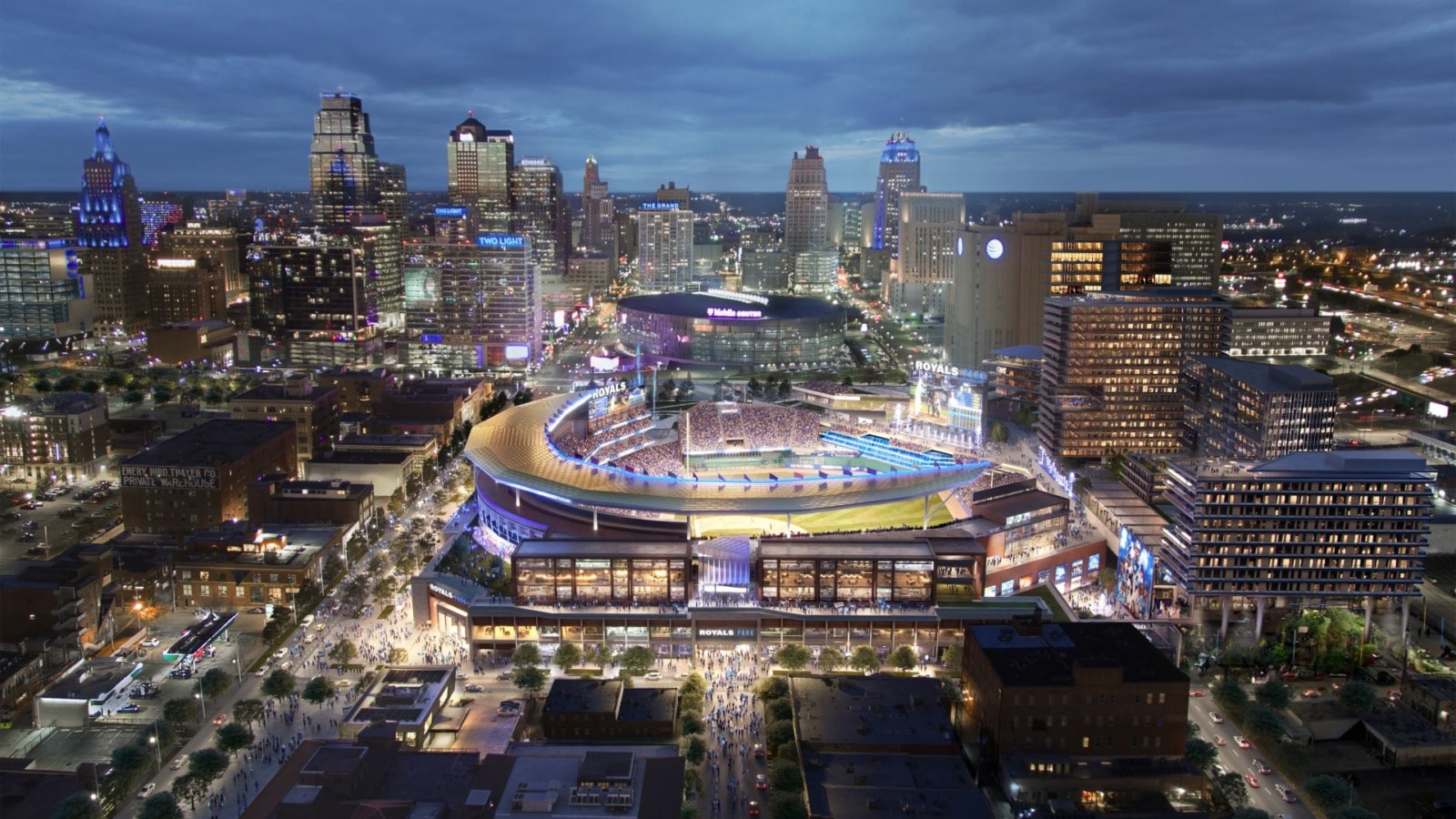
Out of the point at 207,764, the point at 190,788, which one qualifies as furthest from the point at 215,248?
the point at 190,788

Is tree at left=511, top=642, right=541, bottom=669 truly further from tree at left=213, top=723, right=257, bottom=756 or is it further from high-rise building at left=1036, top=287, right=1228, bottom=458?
high-rise building at left=1036, top=287, right=1228, bottom=458

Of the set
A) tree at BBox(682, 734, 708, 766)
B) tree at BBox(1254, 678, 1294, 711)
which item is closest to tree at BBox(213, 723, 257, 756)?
tree at BBox(682, 734, 708, 766)

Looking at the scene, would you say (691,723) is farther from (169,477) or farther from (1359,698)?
(169,477)

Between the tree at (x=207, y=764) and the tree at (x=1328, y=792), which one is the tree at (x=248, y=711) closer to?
the tree at (x=207, y=764)

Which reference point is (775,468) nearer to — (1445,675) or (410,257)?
(1445,675)

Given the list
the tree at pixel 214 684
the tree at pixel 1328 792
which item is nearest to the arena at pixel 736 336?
the tree at pixel 214 684
